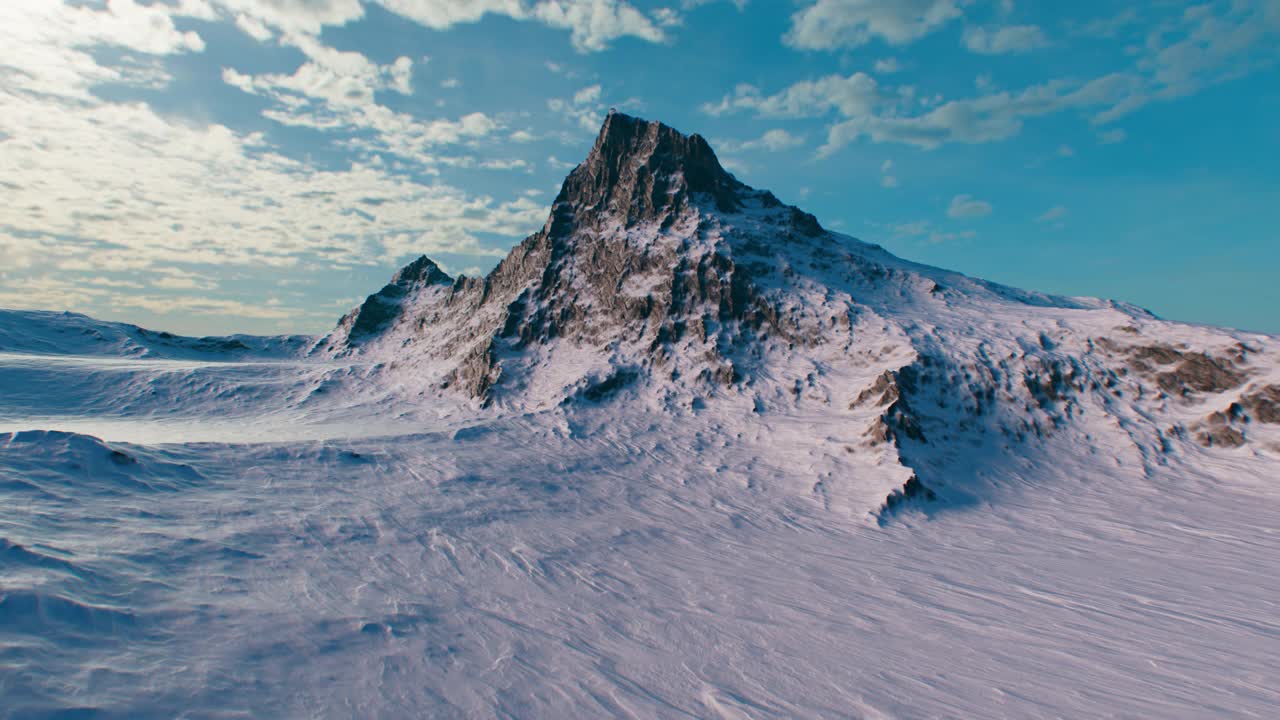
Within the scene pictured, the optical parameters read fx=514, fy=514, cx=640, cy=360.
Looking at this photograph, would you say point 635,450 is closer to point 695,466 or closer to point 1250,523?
point 695,466

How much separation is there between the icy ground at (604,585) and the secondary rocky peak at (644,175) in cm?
3139

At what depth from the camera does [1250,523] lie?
22.6m

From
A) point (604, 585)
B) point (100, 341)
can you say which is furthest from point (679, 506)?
point (100, 341)

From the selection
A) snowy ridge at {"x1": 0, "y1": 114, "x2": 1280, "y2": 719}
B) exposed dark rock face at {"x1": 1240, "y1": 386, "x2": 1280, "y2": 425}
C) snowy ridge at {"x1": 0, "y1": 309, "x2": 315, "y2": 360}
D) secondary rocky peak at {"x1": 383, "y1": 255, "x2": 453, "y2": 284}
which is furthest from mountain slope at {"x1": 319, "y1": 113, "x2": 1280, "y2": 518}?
snowy ridge at {"x1": 0, "y1": 309, "x2": 315, "y2": 360}

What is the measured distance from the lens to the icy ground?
400 inches

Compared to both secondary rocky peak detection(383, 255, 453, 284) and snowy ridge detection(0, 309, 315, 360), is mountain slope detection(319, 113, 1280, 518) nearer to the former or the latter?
secondary rocky peak detection(383, 255, 453, 284)

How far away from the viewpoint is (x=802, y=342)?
137 ft

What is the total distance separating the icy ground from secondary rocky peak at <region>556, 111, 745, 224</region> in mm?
31387

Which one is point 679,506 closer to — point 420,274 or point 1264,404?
point 1264,404

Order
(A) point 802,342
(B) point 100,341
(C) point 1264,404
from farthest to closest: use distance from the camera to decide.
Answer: (B) point 100,341 < (A) point 802,342 < (C) point 1264,404

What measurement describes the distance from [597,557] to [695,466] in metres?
12.8

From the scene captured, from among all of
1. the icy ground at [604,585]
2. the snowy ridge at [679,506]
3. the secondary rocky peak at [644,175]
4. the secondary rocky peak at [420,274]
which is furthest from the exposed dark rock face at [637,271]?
the secondary rocky peak at [420,274]

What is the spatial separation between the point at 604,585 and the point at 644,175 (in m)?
46.6

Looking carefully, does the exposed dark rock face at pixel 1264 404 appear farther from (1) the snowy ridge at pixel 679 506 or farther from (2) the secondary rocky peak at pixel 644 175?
(2) the secondary rocky peak at pixel 644 175
